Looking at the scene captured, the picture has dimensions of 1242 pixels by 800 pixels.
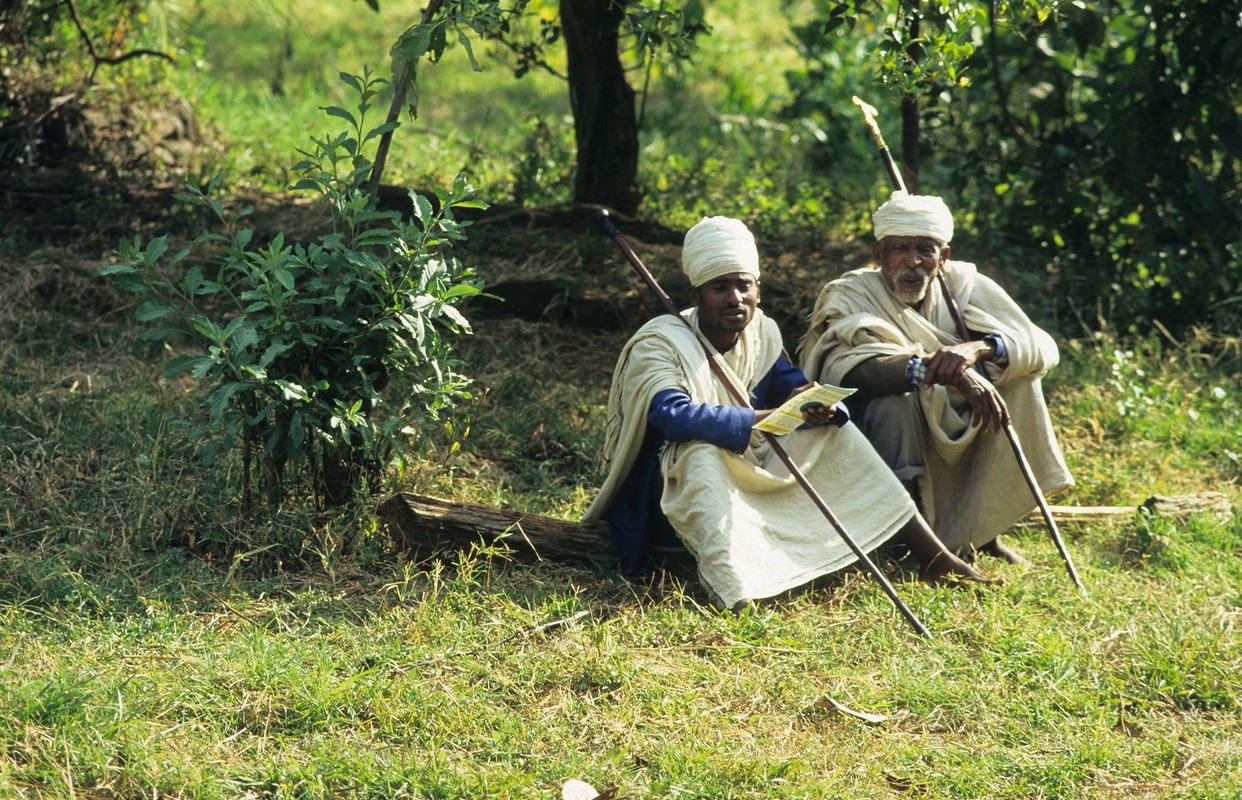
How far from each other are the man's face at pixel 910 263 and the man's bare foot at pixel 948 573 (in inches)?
38.5

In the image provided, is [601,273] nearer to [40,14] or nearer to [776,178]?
[776,178]

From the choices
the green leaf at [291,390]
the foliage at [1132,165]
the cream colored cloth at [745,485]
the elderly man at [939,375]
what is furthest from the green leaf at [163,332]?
the foliage at [1132,165]

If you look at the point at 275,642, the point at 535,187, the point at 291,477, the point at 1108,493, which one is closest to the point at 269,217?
the point at 535,187

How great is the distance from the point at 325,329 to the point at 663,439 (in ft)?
4.05

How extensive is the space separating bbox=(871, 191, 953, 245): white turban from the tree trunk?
2444mm

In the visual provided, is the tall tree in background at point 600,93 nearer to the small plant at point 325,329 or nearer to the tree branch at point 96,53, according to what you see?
the tree branch at point 96,53

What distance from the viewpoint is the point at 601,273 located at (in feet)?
23.4

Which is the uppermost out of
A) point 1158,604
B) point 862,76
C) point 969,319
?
point 862,76

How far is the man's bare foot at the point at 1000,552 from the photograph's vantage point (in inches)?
212

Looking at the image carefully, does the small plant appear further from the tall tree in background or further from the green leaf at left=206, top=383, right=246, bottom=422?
the tall tree in background

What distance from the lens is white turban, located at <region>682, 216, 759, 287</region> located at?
16.1 feet

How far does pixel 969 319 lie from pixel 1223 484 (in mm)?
1622

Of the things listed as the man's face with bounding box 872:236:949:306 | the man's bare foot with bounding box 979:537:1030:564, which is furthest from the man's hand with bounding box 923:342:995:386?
the man's bare foot with bounding box 979:537:1030:564

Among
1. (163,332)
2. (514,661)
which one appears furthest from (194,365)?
(514,661)
